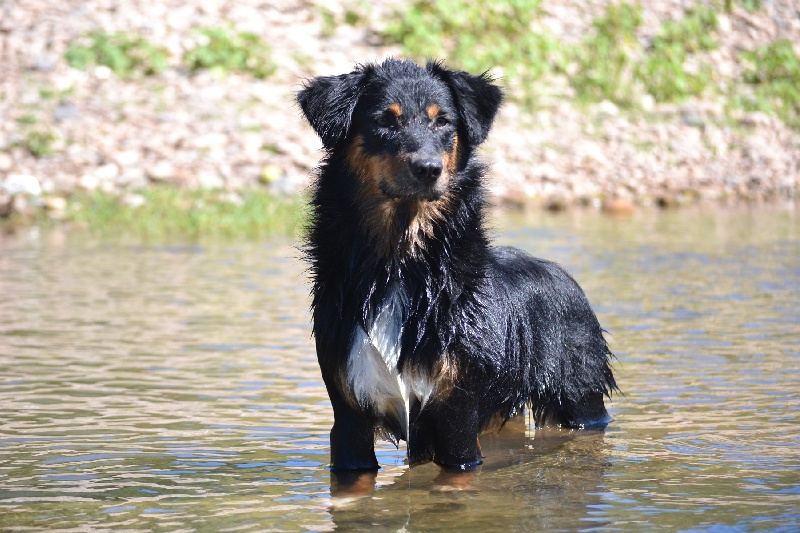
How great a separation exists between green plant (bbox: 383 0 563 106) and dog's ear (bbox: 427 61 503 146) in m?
13.3

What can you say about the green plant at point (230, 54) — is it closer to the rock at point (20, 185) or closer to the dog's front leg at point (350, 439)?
the rock at point (20, 185)

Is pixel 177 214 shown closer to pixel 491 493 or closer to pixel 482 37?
pixel 482 37

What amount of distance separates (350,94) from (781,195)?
531 inches

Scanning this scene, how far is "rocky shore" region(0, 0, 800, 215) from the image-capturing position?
15.3 metres

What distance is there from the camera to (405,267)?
531 centimetres

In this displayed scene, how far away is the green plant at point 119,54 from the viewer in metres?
17.2

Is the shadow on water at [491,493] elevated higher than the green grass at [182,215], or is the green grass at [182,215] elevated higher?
the green grass at [182,215]

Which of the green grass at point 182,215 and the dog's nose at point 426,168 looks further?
the green grass at point 182,215

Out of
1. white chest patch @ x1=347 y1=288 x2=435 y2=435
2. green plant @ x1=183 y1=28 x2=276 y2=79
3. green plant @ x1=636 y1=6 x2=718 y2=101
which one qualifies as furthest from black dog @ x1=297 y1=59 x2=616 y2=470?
green plant @ x1=636 y1=6 x2=718 y2=101

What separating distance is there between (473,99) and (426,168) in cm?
68

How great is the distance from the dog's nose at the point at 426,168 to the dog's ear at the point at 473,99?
1.49ft

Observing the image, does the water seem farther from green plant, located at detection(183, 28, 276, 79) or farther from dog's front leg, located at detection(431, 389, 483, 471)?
green plant, located at detection(183, 28, 276, 79)

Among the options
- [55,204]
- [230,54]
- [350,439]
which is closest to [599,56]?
[230,54]

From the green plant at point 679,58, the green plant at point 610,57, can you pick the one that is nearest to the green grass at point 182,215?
the green plant at point 610,57
